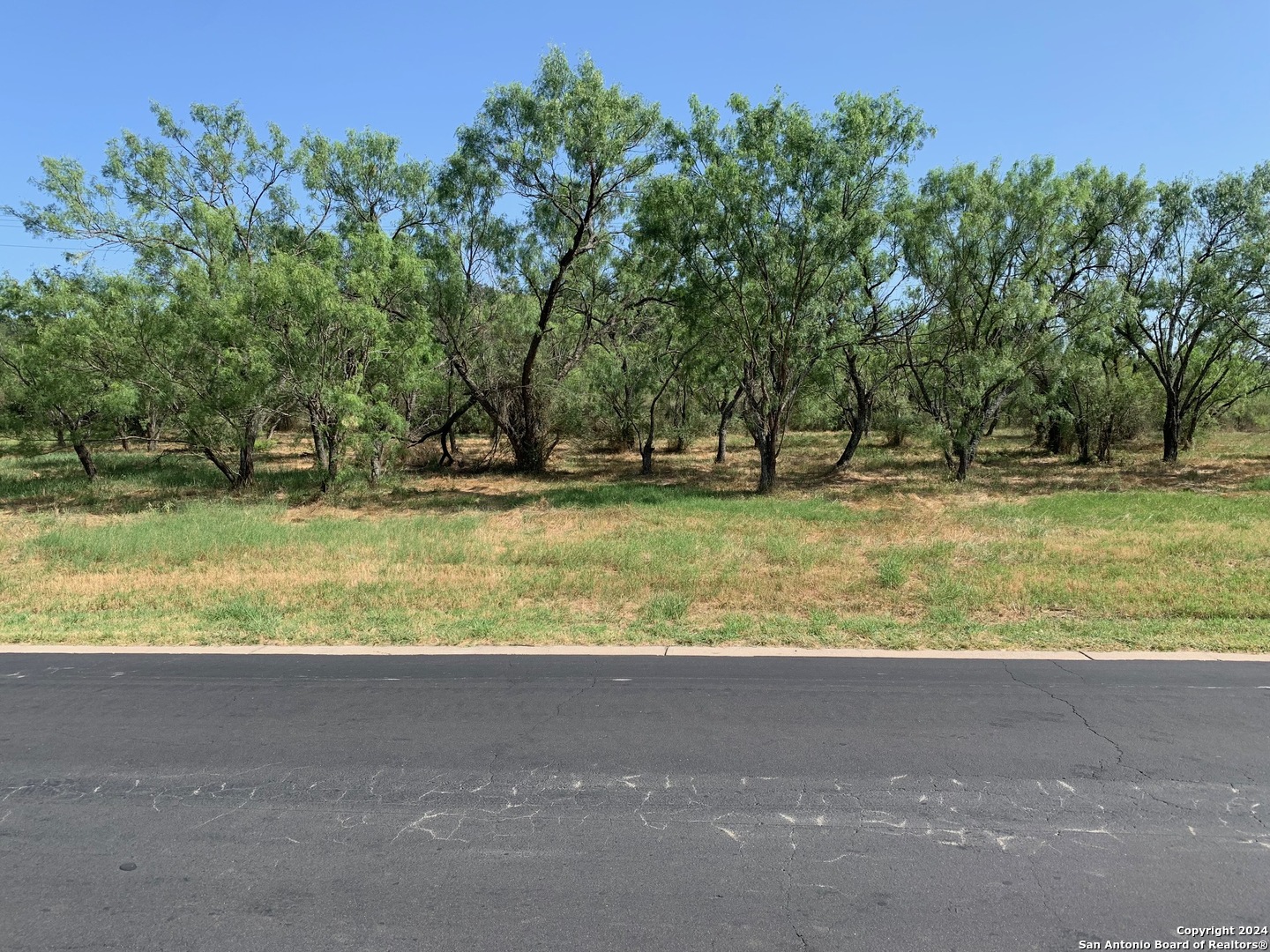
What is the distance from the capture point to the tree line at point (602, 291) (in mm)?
19797

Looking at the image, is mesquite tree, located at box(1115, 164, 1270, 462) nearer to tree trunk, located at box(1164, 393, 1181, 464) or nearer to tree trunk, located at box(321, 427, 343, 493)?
tree trunk, located at box(1164, 393, 1181, 464)

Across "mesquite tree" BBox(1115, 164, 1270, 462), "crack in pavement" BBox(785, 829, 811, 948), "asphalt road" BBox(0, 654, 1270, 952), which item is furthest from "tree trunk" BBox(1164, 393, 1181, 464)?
"crack in pavement" BBox(785, 829, 811, 948)

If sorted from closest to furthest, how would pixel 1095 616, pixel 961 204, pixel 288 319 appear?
pixel 1095 616 < pixel 288 319 < pixel 961 204

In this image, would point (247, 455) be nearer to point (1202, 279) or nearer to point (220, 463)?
point (220, 463)

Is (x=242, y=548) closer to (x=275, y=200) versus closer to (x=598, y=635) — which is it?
(x=598, y=635)

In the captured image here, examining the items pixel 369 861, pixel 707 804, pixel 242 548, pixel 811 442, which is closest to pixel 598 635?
pixel 707 804

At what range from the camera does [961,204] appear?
22.0m

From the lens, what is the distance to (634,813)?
3.92 meters

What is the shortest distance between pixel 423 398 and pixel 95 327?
972 cm

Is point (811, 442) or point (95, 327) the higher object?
point (95, 327)

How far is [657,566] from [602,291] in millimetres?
18238

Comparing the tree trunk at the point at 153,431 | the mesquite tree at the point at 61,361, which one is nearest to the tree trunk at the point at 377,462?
the mesquite tree at the point at 61,361

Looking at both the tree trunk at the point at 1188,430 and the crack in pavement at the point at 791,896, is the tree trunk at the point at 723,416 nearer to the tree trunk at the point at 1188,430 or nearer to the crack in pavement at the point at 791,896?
the tree trunk at the point at 1188,430

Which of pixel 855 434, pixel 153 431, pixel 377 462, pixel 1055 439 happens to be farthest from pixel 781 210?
pixel 153 431
